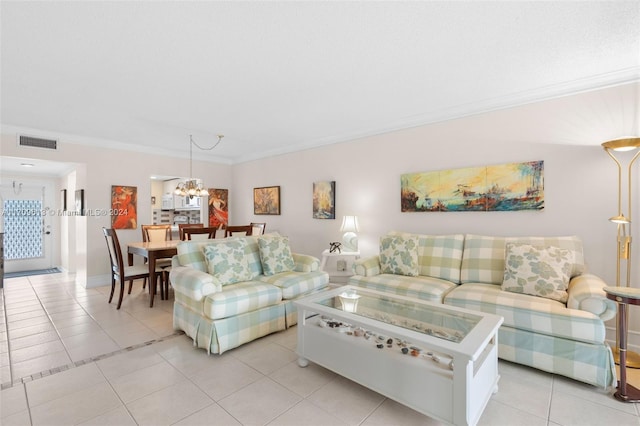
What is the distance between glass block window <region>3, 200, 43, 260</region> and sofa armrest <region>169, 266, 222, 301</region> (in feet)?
20.3

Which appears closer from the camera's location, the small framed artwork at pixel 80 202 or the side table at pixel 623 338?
the side table at pixel 623 338

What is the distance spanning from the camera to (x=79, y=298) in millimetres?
4332

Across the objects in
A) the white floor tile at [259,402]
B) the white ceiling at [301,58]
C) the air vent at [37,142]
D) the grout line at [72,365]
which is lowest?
the grout line at [72,365]

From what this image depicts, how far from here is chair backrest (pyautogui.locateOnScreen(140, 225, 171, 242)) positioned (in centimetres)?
498

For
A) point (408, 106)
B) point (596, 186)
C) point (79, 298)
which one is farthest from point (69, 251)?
point (596, 186)

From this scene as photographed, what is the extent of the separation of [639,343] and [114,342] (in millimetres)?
4827

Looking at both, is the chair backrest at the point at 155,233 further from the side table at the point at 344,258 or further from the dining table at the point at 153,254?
the side table at the point at 344,258

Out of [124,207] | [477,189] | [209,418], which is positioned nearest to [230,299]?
[209,418]

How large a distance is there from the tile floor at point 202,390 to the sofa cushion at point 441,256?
3.31ft

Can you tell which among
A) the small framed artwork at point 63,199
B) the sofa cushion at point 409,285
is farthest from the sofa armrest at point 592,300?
the small framed artwork at point 63,199

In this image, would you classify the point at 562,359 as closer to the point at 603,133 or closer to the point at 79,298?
the point at 603,133

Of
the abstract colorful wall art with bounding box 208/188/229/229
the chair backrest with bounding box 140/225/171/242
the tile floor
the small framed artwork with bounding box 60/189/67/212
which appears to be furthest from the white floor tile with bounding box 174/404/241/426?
the small framed artwork with bounding box 60/189/67/212

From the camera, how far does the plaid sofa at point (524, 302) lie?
6.83 ft

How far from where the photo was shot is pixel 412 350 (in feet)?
6.52
